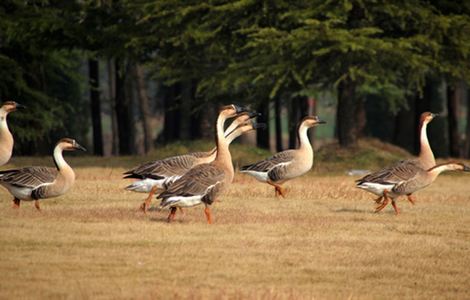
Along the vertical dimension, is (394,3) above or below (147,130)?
above

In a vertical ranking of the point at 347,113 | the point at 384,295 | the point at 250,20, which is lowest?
the point at 384,295

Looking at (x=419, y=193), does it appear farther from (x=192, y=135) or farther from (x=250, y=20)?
(x=192, y=135)

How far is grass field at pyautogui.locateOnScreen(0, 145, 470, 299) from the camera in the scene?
555 inches

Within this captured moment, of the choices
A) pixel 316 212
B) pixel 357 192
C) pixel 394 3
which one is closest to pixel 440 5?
pixel 394 3

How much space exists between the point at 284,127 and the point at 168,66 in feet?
266

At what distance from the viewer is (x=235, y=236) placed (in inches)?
691

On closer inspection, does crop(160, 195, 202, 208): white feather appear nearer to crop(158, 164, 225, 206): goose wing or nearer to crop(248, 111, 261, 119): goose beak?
crop(158, 164, 225, 206): goose wing

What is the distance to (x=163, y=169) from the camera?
20172 mm

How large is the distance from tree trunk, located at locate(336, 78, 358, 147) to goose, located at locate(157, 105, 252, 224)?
1880 centimetres

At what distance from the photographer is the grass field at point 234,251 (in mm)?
14102

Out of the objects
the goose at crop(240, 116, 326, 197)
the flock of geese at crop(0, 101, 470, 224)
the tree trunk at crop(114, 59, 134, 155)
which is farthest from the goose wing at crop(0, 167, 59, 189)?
the tree trunk at crop(114, 59, 134, 155)

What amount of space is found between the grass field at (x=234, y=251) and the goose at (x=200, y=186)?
447 mm

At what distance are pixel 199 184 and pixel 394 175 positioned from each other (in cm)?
440

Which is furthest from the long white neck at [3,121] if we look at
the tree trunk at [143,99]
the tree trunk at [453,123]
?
the tree trunk at [453,123]
